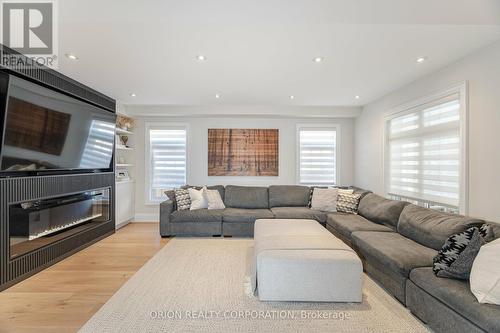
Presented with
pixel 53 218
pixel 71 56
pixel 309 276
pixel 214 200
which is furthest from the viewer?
pixel 214 200

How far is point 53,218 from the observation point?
11.0ft

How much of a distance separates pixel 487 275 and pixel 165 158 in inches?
207

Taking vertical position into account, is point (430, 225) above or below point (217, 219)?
above

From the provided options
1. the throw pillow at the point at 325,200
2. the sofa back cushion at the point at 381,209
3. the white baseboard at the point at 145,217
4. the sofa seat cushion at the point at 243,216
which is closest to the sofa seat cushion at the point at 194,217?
the sofa seat cushion at the point at 243,216

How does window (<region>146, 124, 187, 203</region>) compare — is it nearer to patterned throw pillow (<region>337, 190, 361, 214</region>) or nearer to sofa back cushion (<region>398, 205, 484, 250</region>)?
patterned throw pillow (<region>337, 190, 361, 214</region>)

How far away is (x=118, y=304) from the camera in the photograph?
230cm

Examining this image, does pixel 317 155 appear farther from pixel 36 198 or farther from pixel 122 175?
pixel 36 198

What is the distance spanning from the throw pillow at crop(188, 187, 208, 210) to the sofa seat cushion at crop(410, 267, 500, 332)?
3409mm

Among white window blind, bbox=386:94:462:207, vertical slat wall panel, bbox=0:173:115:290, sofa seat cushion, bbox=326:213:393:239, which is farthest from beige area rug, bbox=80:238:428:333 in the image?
white window blind, bbox=386:94:462:207

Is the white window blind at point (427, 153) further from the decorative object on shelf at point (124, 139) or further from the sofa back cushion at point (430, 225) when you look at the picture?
the decorative object on shelf at point (124, 139)

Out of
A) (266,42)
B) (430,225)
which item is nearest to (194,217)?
(266,42)

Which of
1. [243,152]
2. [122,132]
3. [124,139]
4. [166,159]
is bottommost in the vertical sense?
[166,159]

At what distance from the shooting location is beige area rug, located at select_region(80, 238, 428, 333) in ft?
6.57

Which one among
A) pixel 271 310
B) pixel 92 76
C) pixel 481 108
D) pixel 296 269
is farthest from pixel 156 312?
pixel 481 108
